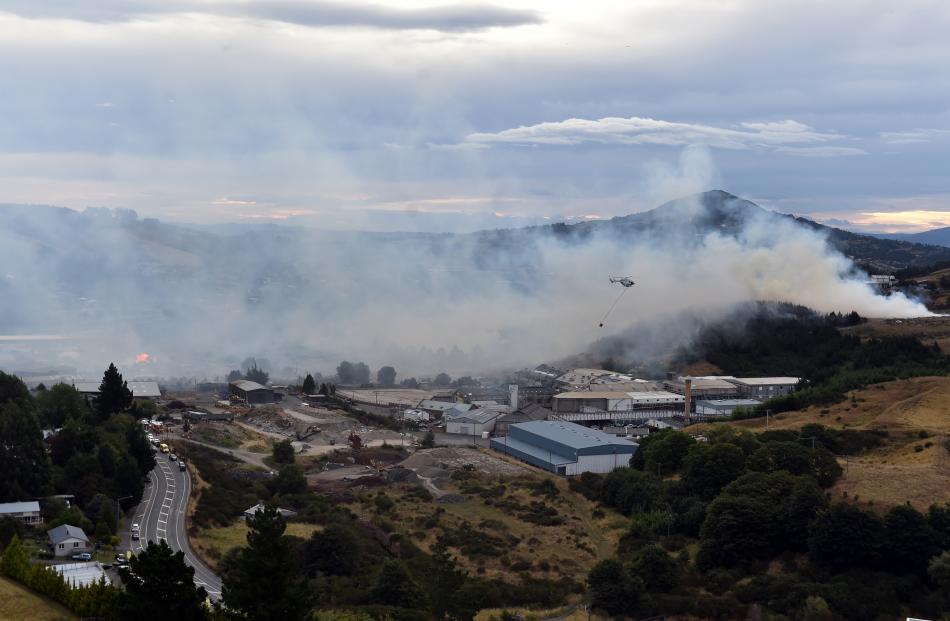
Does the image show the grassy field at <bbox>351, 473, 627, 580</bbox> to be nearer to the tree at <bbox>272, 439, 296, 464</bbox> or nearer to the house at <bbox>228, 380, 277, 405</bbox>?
the tree at <bbox>272, 439, 296, 464</bbox>

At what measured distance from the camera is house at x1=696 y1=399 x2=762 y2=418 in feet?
201

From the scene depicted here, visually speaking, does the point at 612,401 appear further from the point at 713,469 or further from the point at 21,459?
the point at 21,459

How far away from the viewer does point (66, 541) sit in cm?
2806

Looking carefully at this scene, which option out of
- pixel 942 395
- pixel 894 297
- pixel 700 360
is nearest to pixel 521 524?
pixel 942 395

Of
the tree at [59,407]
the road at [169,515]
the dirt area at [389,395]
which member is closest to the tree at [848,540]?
the road at [169,515]

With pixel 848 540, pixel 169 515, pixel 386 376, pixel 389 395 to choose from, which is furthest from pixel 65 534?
pixel 386 376

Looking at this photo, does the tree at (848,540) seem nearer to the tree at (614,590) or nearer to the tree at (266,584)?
the tree at (614,590)

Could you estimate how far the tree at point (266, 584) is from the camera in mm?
19141

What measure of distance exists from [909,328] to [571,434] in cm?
3109

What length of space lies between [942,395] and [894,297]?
3662cm

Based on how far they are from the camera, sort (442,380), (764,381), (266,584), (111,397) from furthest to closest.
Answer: (442,380)
(764,381)
(111,397)
(266,584)

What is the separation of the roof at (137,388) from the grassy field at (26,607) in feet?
150

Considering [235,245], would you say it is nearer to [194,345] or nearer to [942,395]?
[194,345]

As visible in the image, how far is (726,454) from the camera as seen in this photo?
39188 mm
